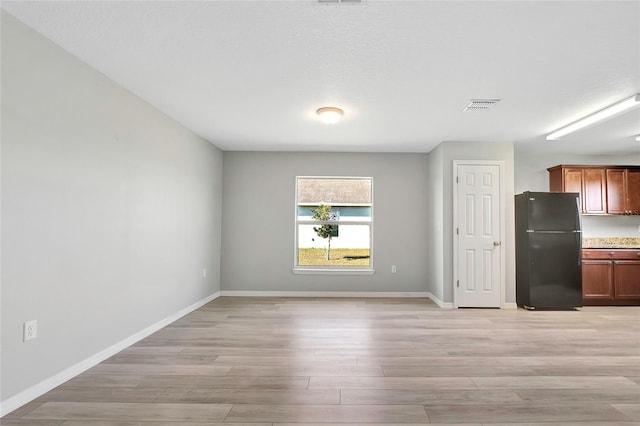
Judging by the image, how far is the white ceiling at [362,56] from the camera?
213 cm

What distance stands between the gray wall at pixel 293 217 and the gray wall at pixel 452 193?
2.53 ft

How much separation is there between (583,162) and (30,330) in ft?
25.5

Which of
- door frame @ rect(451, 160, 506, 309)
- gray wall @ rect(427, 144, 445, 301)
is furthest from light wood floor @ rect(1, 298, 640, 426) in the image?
gray wall @ rect(427, 144, 445, 301)

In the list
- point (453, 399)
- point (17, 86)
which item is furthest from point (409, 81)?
point (17, 86)

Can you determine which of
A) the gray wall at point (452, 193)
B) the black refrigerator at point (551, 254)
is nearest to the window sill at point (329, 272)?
the gray wall at point (452, 193)

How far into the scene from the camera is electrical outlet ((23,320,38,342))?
2.27m

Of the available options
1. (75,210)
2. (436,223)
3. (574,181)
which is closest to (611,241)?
(574,181)

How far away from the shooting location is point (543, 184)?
6.25 meters

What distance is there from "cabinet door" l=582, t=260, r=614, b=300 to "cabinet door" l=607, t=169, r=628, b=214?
38.9 inches

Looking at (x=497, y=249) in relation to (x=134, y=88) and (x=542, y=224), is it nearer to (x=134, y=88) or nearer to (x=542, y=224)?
(x=542, y=224)

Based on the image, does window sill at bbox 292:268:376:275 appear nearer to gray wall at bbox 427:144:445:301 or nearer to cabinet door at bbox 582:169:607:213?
gray wall at bbox 427:144:445:301

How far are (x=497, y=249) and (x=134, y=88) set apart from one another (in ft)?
16.6

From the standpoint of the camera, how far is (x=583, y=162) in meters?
6.20

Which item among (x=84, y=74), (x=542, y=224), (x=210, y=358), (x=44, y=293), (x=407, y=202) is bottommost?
(x=210, y=358)
